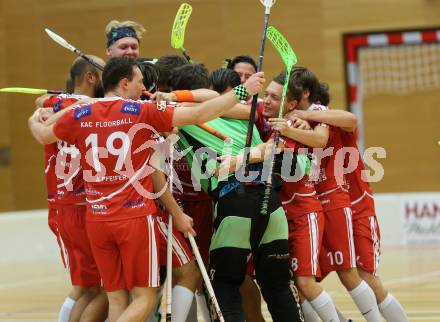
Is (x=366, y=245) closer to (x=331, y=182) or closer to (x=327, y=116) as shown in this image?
(x=331, y=182)

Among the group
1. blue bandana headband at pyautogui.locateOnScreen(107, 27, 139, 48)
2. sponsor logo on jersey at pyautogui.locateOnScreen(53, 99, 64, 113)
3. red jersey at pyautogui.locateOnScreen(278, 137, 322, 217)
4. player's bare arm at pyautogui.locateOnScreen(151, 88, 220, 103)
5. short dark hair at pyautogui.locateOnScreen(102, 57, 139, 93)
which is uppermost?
blue bandana headband at pyautogui.locateOnScreen(107, 27, 139, 48)

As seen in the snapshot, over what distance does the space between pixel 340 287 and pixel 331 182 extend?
317 centimetres

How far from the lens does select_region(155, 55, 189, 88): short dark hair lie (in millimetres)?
5605

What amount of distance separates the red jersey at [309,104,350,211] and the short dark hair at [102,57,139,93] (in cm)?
142

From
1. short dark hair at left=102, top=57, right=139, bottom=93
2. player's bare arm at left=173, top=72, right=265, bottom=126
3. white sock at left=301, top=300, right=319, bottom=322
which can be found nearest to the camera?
player's bare arm at left=173, top=72, right=265, bottom=126

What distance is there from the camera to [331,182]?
5617mm

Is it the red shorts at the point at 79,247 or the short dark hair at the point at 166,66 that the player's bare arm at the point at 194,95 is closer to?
the short dark hair at the point at 166,66

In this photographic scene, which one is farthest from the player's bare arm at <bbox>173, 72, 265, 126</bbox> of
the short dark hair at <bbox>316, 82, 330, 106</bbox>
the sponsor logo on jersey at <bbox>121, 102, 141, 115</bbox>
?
the short dark hair at <bbox>316, 82, 330, 106</bbox>

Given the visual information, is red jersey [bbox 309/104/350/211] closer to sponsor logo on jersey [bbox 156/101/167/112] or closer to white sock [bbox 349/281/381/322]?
white sock [bbox 349/281/381/322]

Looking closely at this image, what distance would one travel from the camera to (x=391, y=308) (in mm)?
5641

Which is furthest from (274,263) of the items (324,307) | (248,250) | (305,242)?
(324,307)

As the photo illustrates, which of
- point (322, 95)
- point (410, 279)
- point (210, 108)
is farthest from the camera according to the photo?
point (410, 279)

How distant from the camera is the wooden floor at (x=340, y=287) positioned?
731 centimetres

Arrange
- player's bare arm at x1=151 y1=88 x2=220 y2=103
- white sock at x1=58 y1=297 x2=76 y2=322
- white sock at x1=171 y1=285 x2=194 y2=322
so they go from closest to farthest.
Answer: player's bare arm at x1=151 y1=88 x2=220 y2=103 → white sock at x1=171 y1=285 x2=194 y2=322 → white sock at x1=58 y1=297 x2=76 y2=322
